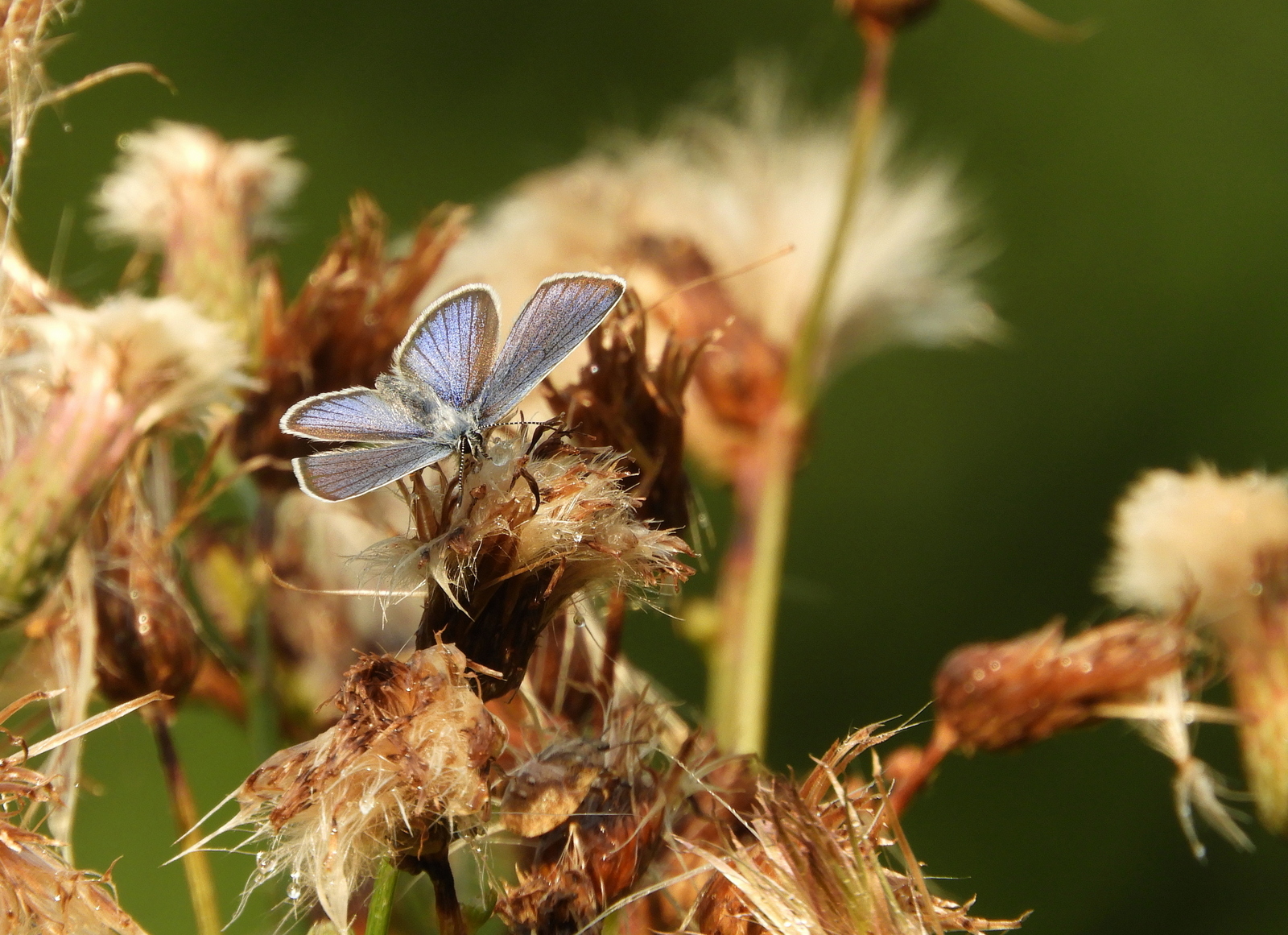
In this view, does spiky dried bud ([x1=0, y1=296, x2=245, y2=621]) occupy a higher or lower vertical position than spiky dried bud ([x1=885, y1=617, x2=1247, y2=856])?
higher

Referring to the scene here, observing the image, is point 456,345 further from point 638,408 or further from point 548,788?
point 548,788

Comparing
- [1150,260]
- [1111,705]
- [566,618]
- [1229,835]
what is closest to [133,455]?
[566,618]

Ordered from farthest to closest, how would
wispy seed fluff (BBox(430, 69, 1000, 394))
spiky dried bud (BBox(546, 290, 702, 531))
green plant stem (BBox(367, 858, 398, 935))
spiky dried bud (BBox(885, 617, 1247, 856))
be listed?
wispy seed fluff (BBox(430, 69, 1000, 394)) < spiky dried bud (BBox(885, 617, 1247, 856)) < spiky dried bud (BBox(546, 290, 702, 531)) < green plant stem (BBox(367, 858, 398, 935))

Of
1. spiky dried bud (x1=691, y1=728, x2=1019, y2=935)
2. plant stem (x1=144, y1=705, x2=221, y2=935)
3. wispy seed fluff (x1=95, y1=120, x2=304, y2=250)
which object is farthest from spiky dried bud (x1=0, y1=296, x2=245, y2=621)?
spiky dried bud (x1=691, y1=728, x2=1019, y2=935)

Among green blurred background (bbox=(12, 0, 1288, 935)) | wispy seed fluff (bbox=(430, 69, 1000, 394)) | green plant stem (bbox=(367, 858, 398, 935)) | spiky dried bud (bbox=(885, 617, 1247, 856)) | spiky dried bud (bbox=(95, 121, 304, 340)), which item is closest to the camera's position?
green plant stem (bbox=(367, 858, 398, 935))

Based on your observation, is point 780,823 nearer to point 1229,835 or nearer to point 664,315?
point 664,315

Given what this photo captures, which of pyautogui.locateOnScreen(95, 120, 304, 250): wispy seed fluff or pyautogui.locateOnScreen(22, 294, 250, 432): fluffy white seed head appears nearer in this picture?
pyautogui.locateOnScreen(22, 294, 250, 432): fluffy white seed head

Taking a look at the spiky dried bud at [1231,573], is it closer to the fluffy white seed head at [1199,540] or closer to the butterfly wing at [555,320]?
the fluffy white seed head at [1199,540]

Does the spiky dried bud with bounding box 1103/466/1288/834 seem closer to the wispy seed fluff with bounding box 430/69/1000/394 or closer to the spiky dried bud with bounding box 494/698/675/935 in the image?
the wispy seed fluff with bounding box 430/69/1000/394
